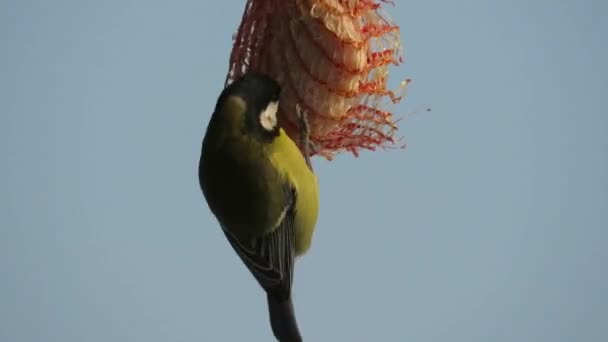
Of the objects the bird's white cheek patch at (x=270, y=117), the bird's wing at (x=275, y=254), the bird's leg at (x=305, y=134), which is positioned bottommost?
the bird's wing at (x=275, y=254)

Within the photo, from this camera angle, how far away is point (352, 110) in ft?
8.90

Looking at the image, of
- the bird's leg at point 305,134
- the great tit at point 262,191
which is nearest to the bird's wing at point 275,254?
the great tit at point 262,191

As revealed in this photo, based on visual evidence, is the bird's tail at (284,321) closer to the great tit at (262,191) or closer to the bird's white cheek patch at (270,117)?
the great tit at (262,191)

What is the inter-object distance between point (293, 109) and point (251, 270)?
0.98 meters

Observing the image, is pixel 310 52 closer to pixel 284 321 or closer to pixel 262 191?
pixel 262 191

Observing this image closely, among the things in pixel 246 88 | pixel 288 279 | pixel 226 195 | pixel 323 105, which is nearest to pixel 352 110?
pixel 323 105

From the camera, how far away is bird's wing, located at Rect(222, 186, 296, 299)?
10.4 ft

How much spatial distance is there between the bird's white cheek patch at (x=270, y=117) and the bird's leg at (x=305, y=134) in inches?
3.3

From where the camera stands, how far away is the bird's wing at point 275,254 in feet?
10.4

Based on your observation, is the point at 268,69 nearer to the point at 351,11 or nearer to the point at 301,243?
the point at 351,11

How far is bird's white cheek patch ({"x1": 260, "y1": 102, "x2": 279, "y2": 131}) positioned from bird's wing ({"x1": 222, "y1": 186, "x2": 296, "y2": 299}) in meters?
0.45

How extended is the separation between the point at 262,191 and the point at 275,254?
12.3 inches

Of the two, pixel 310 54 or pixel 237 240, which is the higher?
pixel 310 54

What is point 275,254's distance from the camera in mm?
3188
